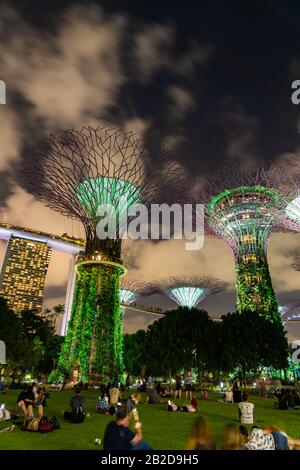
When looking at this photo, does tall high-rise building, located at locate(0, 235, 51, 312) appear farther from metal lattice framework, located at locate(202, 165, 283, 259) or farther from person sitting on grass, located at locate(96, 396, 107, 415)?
person sitting on grass, located at locate(96, 396, 107, 415)

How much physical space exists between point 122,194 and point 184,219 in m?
21.4

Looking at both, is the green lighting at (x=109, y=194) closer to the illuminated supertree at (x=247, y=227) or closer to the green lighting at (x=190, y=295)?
the illuminated supertree at (x=247, y=227)

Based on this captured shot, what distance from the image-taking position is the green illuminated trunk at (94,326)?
35562 mm

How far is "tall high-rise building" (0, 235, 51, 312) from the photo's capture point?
16825 cm

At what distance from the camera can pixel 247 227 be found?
56.4m

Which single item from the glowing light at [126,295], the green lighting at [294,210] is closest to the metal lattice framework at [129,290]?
the glowing light at [126,295]

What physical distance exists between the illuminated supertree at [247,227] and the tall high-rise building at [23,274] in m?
126

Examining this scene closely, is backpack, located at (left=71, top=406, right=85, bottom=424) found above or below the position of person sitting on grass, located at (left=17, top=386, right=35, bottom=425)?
below

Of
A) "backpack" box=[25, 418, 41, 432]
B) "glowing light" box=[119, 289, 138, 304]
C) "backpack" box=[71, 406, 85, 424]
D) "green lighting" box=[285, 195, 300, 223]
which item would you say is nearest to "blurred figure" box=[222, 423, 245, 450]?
"backpack" box=[25, 418, 41, 432]

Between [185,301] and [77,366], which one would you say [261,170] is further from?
[185,301]

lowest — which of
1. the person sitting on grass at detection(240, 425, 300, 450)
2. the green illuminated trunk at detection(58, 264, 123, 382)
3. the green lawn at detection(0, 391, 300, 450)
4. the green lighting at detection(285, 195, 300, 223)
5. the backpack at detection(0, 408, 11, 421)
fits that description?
the green lawn at detection(0, 391, 300, 450)

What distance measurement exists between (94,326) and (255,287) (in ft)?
98.4

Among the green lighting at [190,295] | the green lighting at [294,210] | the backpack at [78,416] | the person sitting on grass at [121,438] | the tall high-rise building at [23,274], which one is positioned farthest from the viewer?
the tall high-rise building at [23,274]

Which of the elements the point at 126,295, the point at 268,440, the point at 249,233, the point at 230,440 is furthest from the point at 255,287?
the point at 230,440
